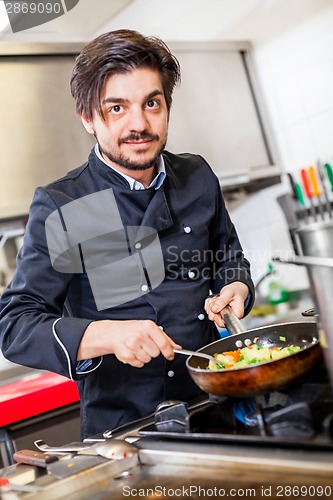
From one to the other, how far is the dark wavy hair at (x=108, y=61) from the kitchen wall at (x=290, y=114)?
177 centimetres

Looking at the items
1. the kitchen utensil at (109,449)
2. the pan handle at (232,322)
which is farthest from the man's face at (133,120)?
the kitchen utensil at (109,449)

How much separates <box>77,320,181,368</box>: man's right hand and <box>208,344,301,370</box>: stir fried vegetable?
0.30 feet

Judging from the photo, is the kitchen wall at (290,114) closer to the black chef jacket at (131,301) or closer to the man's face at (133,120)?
the black chef jacket at (131,301)

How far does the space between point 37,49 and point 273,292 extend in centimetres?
168

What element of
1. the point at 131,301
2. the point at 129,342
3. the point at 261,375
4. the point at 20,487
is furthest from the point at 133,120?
the point at 20,487

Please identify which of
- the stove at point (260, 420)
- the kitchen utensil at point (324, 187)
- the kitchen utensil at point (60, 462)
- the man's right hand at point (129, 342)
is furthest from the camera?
the kitchen utensil at point (324, 187)

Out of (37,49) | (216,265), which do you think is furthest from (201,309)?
(37,49)

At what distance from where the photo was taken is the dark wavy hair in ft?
4.55

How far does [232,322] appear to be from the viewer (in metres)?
1.33

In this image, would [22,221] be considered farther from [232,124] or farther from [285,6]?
[285,6]

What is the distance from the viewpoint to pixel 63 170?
2.79 meters

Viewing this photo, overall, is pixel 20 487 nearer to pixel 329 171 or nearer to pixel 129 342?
pixel 129 342

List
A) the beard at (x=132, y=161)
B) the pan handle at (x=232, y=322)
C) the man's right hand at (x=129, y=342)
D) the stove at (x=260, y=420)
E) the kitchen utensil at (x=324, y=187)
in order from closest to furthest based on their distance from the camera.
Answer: the stove at (x=260, y=420) → the man's right hand at (x=129, y=342) → the pan handle at (x=232, y=322) → the beard at (x=132, y=161) → the kitchen utensil at (x=324, y=187)

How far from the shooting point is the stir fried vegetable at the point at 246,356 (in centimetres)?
111
